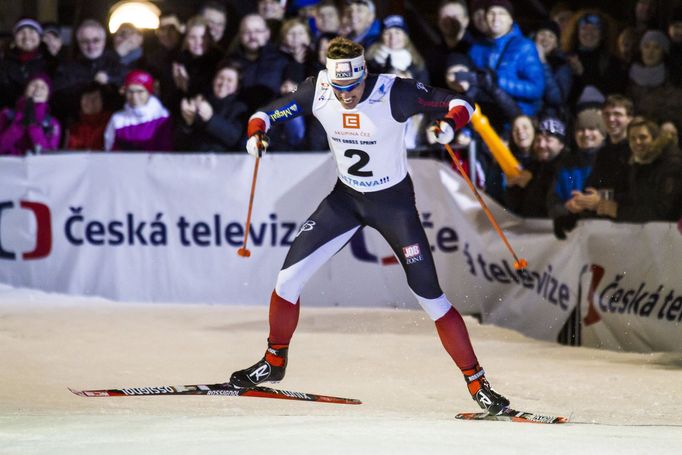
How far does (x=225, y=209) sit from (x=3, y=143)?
2.58 m

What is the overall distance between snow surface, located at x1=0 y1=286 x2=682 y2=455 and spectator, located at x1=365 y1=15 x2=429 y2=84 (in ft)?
7.51

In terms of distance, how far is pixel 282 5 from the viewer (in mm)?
13312

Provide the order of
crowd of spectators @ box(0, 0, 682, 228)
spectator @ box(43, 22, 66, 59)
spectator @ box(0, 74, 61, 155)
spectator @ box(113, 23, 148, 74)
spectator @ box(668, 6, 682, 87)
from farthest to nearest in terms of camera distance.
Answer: spectator @ box(43, 22, 66, 59) < spectator @ box(113, 23, 148, 74) < spectator @ box(0, 74, 61, 155) < spectator @ box(668, 6, 682, 87) < crowd of spectators @ box(0, 0, 682, 228)

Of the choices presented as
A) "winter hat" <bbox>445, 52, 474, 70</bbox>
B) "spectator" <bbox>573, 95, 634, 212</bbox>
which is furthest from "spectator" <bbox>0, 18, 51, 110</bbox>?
"spectator" <bbox>573, 95, 634, 212</bbox>

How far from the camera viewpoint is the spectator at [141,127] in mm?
12695

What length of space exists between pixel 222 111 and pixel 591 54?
3.63 meters

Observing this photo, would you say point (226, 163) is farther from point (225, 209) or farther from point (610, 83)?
point (610, 83)

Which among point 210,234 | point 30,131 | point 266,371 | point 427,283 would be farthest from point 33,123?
point 427,283

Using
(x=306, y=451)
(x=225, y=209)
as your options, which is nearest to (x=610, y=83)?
(x=225, y=209)

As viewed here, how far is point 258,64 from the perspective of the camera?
1255 centimetres

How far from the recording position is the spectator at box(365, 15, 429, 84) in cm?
1197

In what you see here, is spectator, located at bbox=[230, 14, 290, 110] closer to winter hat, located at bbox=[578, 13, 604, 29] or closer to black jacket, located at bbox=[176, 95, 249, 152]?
black jacket, located at bbox=[176, 95, 249, 152]

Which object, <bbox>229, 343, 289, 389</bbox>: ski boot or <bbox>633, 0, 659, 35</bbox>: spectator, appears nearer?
<bbox>229, 343, 289, 389</bbox>: ski boot

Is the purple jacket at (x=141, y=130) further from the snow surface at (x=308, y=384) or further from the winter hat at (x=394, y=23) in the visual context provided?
the winter hat at (x=394, y=23)
